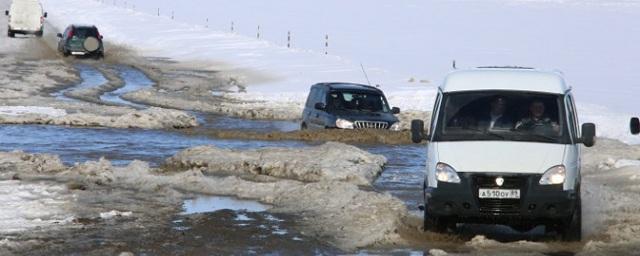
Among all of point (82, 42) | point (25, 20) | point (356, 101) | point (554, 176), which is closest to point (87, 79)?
point (82, 42)

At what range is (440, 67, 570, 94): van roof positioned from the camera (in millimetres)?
14086

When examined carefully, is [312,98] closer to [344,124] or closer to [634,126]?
[344,124]

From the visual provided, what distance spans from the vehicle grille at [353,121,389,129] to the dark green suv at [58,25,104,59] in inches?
1234

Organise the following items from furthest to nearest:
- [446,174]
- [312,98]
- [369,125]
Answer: [312,98]
[369,125]
[446,174]

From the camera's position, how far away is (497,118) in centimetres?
1390

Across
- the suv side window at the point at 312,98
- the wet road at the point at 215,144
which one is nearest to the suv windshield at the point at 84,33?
the wet road at the point at 215,144

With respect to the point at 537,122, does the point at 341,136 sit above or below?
below

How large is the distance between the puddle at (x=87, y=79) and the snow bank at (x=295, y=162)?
17025 millimetres

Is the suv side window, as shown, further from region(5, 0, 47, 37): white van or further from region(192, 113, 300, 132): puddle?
region(5, 0, 47, 37): white van

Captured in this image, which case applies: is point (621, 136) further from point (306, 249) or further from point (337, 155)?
point (306, 249)

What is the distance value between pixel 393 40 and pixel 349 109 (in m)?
44.5

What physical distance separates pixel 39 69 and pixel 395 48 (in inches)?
912

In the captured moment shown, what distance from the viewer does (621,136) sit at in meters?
29.5

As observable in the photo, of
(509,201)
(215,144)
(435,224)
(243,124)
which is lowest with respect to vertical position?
(243,124)
